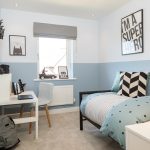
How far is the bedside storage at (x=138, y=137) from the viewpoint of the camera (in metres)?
1.12

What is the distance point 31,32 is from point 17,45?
0.40m

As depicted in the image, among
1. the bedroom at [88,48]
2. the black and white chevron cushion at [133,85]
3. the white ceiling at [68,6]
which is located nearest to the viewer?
the black and white chevron cushion at [133,85]

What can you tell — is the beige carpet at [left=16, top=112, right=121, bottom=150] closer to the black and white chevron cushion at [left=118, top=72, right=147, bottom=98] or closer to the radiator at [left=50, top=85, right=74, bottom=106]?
the radiator at [left=50, top=85, right=74, bottom=106]

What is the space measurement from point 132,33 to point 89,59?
1.29 m

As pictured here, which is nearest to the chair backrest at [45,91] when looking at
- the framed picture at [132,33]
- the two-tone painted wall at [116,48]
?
the two-tone painted wall at [116,48]

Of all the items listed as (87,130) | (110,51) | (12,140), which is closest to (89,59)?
(110,51)

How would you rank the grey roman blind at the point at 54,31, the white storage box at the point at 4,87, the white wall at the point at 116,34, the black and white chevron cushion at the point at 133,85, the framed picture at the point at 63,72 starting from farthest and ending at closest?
1. the framed picture at the point at 63,72
2. the grey roman blind at the point at 54,31
3. the white wall at the point at 116,34
4. the black and white chevron cushion at the point at 133,85
5. the white storage box at the point at 4,87

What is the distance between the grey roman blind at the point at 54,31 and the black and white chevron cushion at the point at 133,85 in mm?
1660

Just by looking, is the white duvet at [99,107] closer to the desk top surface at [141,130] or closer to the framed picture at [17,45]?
the desk top surface at [141,130]

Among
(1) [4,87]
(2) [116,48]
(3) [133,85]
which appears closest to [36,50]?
(1) [4,87]

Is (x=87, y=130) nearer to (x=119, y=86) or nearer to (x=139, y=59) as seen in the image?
(x=119, y=86)

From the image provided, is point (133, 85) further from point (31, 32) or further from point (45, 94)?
point (31, 32)

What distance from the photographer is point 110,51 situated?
11.9 feet

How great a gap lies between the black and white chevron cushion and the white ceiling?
1.41 metres
